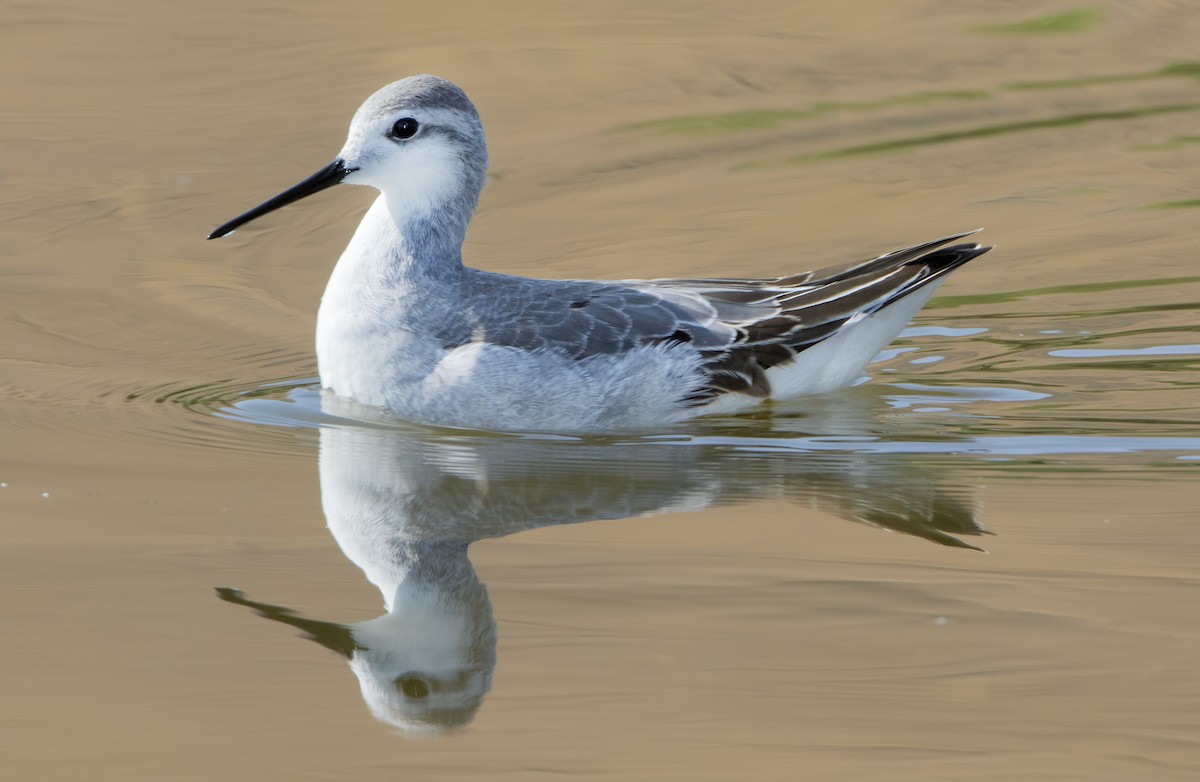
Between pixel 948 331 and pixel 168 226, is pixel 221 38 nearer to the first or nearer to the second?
pixel 168 226

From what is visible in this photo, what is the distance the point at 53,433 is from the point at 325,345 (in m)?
1.20

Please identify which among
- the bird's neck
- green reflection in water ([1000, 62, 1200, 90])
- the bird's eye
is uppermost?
green reflection in water ([1000, 62, 1200, 90])

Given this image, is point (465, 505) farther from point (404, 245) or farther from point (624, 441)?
point (404, 245)

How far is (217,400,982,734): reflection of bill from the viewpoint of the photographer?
193 inches

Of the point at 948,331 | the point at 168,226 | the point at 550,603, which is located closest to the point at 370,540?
the point at 550,603

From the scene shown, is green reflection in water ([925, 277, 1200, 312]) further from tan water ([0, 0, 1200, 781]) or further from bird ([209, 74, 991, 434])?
bird ([209, 74, 991, 434])

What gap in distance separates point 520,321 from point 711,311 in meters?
0.91

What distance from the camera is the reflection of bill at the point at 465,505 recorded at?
4.89 metres

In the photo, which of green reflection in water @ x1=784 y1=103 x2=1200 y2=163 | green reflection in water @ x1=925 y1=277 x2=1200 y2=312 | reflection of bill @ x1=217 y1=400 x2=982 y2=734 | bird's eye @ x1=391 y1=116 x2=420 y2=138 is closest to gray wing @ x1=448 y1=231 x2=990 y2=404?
reflection of bill @ x1=217 y1=400 x2=982 y2=734

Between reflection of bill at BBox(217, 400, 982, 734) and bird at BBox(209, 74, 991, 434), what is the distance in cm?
24

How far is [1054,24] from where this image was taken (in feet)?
44.3

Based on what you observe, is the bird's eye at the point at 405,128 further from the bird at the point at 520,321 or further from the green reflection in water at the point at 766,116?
the green reflection in water at the point at 766,116

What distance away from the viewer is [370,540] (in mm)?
5875

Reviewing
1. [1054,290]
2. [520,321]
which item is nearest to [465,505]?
[520,321]
